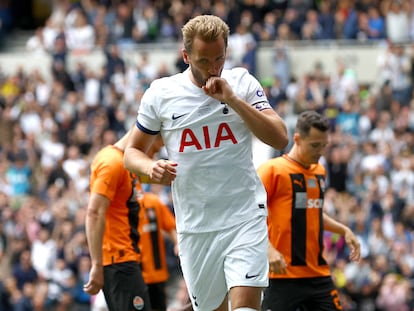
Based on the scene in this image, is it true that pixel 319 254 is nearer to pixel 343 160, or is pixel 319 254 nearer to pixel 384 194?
pixel 384 194

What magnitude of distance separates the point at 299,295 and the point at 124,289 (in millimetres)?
1496

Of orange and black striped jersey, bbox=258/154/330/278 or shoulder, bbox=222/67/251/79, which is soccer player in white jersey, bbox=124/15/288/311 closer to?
shoulder, bbox=222/67/251/79

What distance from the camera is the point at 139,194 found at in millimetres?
9383

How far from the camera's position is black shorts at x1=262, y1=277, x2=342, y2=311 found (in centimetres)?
911

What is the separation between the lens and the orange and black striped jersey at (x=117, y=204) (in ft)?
29.2

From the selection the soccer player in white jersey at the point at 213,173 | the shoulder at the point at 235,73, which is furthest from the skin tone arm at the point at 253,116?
the shoulder at the point at 235,73

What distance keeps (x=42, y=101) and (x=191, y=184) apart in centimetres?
2001

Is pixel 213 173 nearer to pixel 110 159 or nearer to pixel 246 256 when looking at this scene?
pixel 246 256

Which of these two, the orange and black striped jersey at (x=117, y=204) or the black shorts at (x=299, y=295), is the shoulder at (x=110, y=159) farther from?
the black shorts at (x=299, y=295)

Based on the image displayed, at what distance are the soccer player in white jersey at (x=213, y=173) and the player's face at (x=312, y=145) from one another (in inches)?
76.5

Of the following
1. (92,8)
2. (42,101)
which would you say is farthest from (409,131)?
(92,8)

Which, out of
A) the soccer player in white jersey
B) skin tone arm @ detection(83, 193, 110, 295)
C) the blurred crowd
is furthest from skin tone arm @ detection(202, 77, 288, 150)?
the blurred crowd

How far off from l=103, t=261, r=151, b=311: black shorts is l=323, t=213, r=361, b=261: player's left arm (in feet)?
5.59

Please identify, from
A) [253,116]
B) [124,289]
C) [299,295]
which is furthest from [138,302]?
Result: [253,116]
